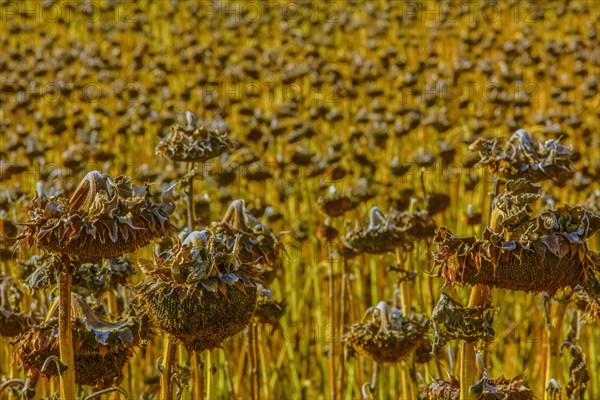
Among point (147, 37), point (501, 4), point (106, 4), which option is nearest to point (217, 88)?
point (147, 37)

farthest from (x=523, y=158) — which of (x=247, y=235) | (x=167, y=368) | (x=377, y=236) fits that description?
(x=167, y=368)

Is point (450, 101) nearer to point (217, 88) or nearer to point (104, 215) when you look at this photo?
point (217, 88)

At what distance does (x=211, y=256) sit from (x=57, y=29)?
8.12 meters

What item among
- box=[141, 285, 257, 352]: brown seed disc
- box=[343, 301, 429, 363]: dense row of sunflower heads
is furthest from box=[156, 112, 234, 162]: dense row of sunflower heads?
box=[141, 285, 257, 352]: brown seed disc

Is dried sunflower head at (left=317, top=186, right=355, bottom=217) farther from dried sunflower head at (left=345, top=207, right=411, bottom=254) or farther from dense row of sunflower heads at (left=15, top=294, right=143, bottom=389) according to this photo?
dense row of sunflower heads at (left=15, top=294, right=143, bottom=389)

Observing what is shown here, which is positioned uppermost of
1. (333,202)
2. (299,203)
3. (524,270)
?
(299,203)

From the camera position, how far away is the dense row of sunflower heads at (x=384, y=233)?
2896 millimetres

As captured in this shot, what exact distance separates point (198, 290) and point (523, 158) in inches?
48.6

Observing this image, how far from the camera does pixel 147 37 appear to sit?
27.4ft

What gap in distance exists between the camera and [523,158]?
255 centimetres

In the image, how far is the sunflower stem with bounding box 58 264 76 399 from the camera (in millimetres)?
1719

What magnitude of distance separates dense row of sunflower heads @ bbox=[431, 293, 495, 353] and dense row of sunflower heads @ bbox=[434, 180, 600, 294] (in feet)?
0.27

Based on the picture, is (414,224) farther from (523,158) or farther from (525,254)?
(525,254)

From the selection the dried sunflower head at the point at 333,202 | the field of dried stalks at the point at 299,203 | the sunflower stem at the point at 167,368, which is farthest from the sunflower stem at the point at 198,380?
the dried sunflower head at the point at 333,202
